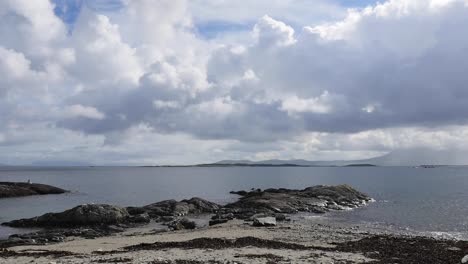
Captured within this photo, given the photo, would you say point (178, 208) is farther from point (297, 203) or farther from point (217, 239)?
point (217, 239)

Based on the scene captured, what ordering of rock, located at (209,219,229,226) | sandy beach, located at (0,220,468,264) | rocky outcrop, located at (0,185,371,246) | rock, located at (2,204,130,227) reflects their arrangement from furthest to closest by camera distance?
rock, located at (209,219,229,226) → rock, located at (2,204,130,227) → rocky outcrop, located at (0,185,371,246) → sandy beach, located at (0,220,468,264)

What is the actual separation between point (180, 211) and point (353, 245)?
107 feet

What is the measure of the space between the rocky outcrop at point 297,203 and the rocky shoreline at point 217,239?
143 millimetres

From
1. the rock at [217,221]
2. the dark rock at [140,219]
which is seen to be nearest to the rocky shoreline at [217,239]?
the rock at [217,221]

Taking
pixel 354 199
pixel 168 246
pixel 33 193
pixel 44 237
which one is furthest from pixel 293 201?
pixel 33 193

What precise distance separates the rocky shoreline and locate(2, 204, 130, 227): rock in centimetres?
10

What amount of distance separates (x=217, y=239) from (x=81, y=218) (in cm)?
2285

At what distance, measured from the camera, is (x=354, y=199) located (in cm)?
7706

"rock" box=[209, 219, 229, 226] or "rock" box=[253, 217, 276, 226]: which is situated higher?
"rock" box=[253, 217, 276, 226]

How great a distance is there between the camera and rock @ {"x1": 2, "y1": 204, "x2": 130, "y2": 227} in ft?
161

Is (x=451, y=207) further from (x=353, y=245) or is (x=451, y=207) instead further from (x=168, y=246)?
(x=168, y=246)

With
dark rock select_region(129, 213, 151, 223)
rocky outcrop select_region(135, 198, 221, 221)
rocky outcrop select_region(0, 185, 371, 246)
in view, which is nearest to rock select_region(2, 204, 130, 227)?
rocky outcrop select_region(0, 185, 371, 246)

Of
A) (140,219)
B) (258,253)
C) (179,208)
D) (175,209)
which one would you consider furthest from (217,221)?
(258,253)

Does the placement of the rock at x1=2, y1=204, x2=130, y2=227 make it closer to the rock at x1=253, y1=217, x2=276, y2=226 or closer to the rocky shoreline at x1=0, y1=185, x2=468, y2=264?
the rocky shoreline at x1=0, y1=185, x2=468, y2=264
